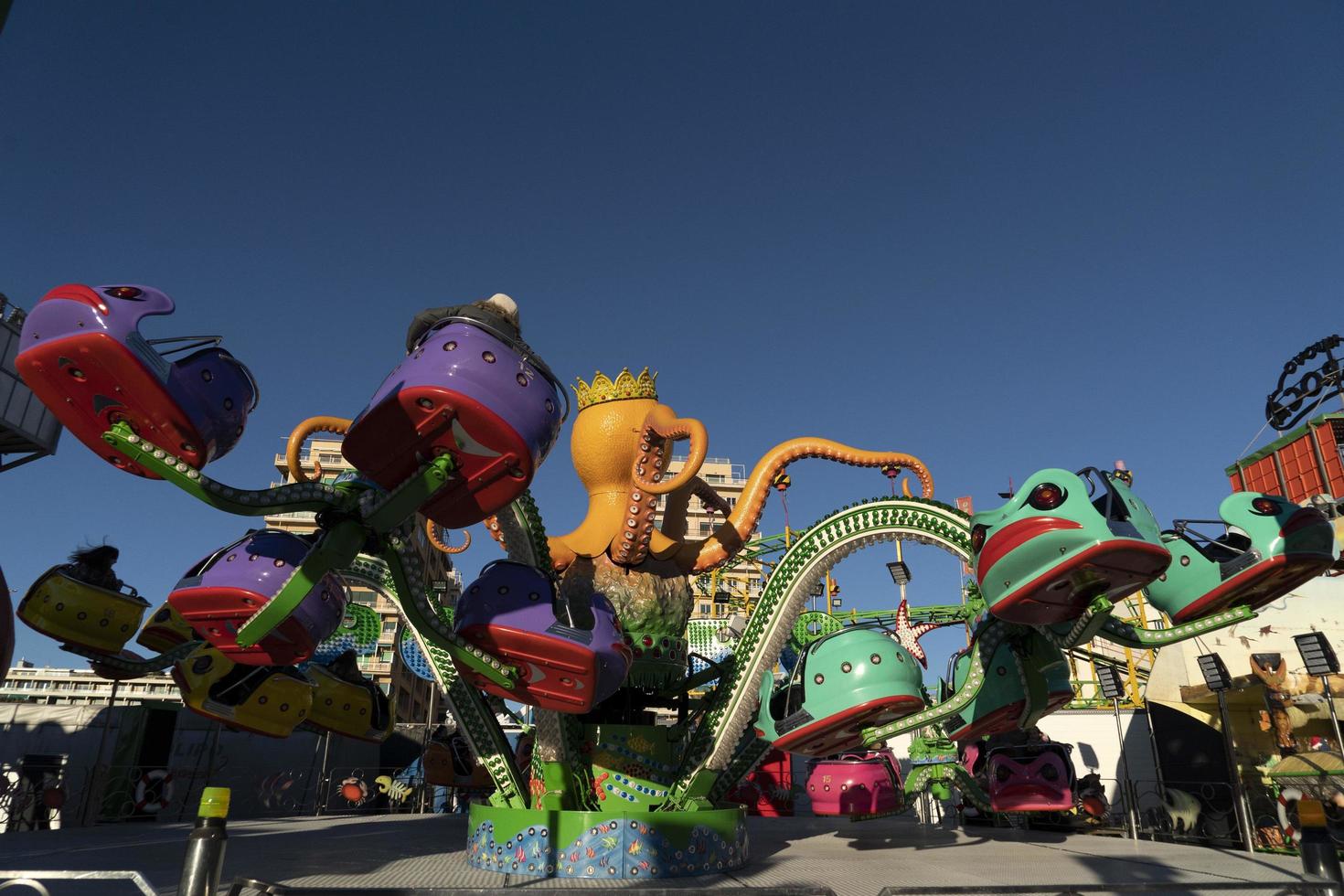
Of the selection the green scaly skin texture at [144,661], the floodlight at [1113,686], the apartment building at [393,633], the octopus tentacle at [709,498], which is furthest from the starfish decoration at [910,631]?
the apartment building at [393,633]

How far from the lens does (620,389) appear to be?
9266 millimetres

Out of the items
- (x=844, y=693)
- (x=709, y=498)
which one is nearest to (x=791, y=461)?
(x=709, y=498)

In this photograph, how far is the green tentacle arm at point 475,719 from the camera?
7762mm

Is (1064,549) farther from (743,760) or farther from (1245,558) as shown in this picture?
(743,760)

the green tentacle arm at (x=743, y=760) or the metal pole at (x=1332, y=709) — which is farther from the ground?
the metal pole at (x=1332, y=709)

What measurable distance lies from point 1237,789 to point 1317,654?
2.11m

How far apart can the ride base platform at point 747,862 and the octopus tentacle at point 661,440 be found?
324 cm

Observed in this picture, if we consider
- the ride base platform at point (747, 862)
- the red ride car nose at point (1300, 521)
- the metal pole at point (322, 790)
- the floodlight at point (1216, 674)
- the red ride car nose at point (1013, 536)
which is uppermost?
the red ride car nose at point (1300, 521)

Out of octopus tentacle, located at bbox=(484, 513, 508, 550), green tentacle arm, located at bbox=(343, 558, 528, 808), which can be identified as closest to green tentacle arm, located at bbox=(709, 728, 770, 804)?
green tentacle arm, located at bbox=(343, 558, 528, 808)

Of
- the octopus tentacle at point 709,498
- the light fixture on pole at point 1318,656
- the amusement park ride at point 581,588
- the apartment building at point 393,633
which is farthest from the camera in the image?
the apartment building at point 393,633

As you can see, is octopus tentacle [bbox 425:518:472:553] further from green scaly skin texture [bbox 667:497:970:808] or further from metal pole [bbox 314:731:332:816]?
metal pole [bbox 314:731:332:816]

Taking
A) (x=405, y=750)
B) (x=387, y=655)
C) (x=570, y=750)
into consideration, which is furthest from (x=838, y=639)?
(x=387, y=655)

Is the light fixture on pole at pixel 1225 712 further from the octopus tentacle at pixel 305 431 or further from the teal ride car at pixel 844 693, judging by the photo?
the octopus tentacle at pixel 305 431

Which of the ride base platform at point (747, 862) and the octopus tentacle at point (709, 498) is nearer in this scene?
the ride base platform at point (747, 862)
